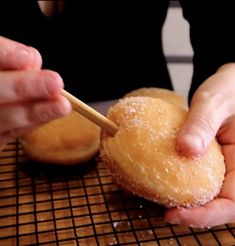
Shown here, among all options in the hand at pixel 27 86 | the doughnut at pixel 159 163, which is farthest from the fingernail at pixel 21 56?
the doughnut at pixel 159 163

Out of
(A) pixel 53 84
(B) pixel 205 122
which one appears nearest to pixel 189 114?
(B) pixel 205 122

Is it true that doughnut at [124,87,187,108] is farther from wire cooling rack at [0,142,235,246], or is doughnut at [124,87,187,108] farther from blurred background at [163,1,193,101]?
blurred background at [163,1,193,101]

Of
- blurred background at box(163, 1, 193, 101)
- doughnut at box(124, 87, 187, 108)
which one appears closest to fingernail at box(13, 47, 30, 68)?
doughnut at box(124, 87, 187, 108)

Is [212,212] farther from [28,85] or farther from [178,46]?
[178,46]

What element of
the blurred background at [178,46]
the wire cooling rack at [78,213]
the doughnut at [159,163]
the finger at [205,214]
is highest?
the doughnut at [159,163]

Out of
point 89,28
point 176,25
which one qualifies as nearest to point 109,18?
point 89,28

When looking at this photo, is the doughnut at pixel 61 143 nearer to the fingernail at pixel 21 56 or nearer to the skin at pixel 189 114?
the skin at pixel 189 114
